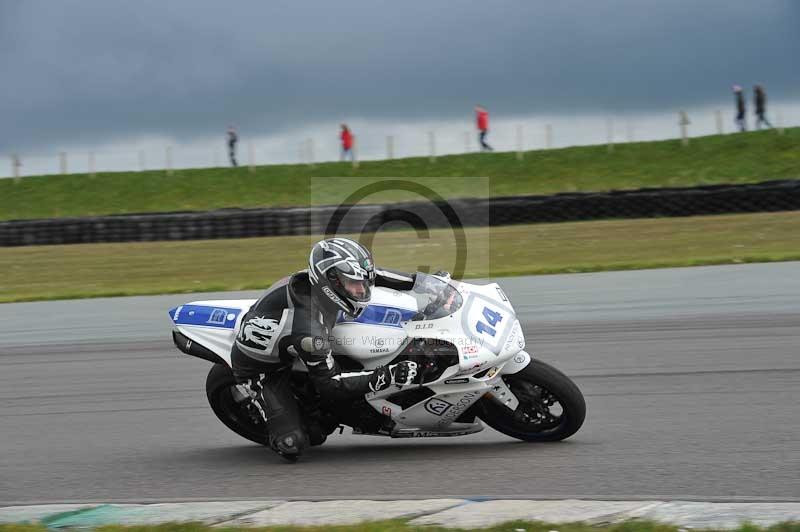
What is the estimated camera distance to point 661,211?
22156 mm

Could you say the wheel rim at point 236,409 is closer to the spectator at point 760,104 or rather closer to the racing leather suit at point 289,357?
the racing leather suit at point 289,357

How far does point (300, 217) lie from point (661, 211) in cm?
806

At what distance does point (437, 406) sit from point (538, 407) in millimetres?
606

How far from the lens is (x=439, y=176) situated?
37594mm

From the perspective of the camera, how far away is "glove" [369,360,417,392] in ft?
19.2

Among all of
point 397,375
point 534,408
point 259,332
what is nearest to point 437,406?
point 397,375

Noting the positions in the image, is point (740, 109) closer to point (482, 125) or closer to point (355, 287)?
point (482, 125)

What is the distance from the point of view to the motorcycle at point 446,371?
19.3ft

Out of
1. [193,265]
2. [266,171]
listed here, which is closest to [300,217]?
[193,265]

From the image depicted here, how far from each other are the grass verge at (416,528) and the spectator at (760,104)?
32.1m

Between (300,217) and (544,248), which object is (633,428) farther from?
(300,217)

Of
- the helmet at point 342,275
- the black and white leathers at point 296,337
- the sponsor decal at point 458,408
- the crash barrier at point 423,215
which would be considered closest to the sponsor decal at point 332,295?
the helmet at point 342,275

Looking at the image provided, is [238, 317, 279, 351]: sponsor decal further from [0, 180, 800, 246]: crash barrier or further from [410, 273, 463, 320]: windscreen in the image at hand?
[0, 180, 800, 246]: crash barrier

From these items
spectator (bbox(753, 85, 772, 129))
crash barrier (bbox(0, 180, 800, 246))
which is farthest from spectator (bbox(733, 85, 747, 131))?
crash barrier (bbox(0, 180, 800, 246))
